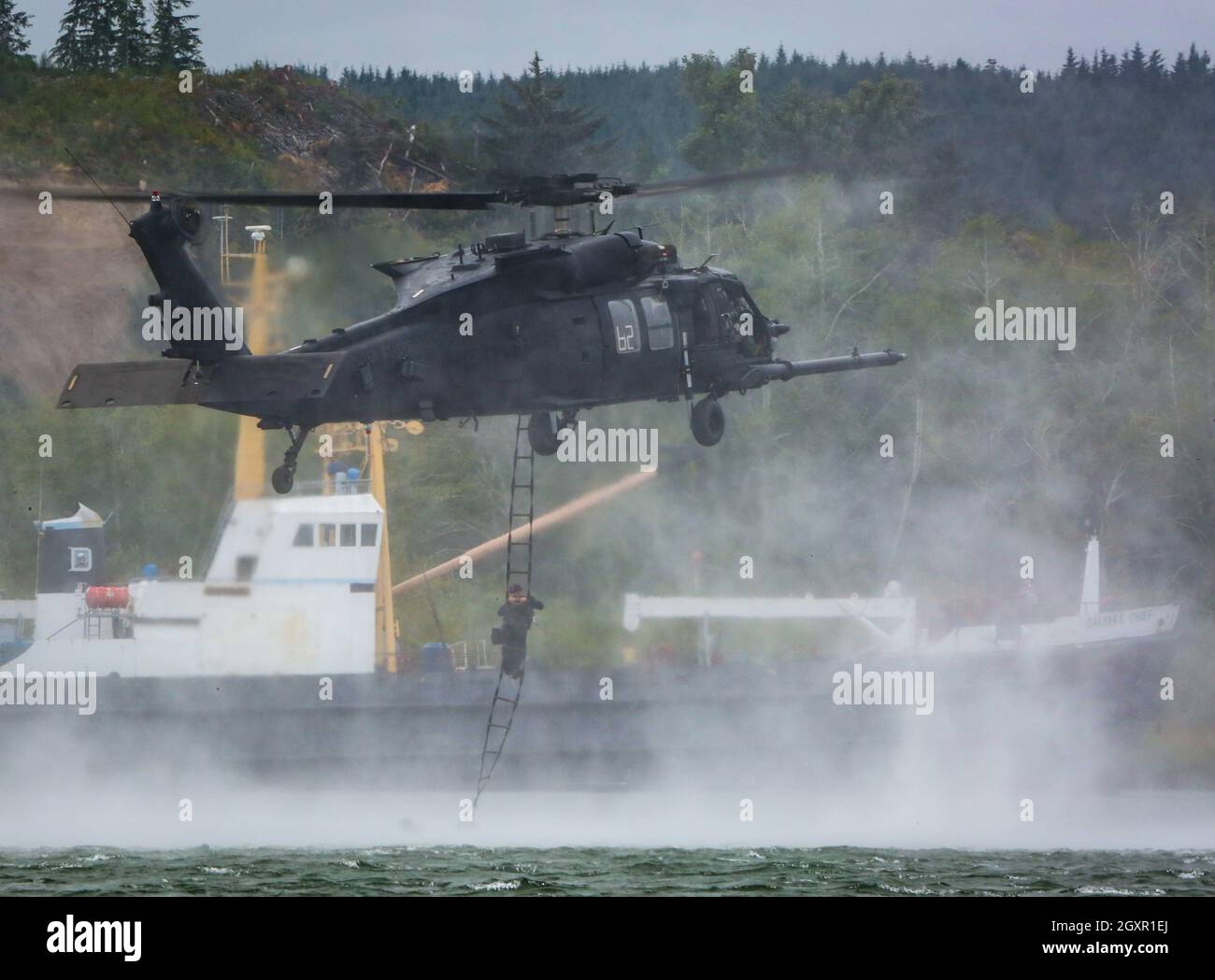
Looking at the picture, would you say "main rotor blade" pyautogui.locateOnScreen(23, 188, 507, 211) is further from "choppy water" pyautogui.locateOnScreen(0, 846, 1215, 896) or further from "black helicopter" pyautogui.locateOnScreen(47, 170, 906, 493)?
"choppy water" pyautogui.locateOnScreen(0, 846, 1215, 896)

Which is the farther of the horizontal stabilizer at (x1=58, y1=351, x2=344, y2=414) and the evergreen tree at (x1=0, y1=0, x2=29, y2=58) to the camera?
the evergreen tree at (x1=0, y1=0, x2=29, y2=58)

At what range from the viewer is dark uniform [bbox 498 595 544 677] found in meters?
27.3

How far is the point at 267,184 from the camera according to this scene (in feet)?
168

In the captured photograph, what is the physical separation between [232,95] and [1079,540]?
94.3ft

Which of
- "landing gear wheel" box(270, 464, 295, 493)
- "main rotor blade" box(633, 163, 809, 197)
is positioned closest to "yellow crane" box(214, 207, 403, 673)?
"main rotor blade" box(633, 163, 809, 197)

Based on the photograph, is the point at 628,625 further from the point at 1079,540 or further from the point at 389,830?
the point at 1079,540

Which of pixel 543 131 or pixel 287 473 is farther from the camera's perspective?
pixel 543 131

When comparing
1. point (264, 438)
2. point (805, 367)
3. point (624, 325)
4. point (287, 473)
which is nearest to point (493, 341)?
point (624, 325)

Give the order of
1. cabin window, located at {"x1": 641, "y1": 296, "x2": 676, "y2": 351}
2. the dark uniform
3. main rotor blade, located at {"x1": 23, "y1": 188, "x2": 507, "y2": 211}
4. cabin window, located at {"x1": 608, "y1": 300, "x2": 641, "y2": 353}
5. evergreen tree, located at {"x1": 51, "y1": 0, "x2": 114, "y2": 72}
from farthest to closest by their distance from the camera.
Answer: evergreen tree, located at {"x1": 51, "y1": 0, "x2": 114, "y2": 72} → the dark uniform → cabin window, located at {"x1": 641, "y1": 296, "x2": 676, "y2": 351} → cabin window, located at {"x1": 608, "y1": 300, "x2": 641, "y2": 353} → main rotor blade, located at {"x1": 23, "y1": 188, "x2": 507, "y2": 211}

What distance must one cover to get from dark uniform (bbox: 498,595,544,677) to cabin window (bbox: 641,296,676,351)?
4118 mm

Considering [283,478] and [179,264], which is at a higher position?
[179,264]

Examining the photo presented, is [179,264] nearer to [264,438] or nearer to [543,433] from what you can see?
[543,433]

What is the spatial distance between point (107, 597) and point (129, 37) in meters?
26.5

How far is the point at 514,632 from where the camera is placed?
27453 mm
